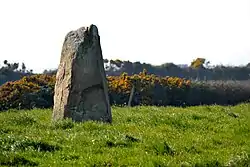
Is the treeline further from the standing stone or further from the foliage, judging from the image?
the standing stone

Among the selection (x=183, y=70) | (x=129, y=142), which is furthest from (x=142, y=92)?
(x=183, y=70)

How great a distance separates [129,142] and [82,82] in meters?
4.90

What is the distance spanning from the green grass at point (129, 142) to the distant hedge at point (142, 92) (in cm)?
1016

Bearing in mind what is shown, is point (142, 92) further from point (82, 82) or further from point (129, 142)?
point (129, 142)

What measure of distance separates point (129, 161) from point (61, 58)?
7827mm

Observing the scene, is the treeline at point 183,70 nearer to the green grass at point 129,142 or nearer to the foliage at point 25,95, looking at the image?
the foliage at point 25,95

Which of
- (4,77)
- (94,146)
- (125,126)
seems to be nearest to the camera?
(94,146)

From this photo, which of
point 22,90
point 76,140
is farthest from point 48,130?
point 22,90

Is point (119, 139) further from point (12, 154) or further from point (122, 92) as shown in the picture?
point (122, 92)

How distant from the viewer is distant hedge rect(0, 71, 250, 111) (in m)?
25.8

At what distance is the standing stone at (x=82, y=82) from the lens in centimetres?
1608

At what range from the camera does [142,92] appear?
30703 millimetres

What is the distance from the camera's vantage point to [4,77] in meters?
42.4

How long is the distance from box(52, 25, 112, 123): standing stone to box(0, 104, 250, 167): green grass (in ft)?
2.58
